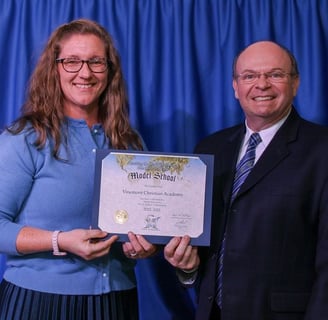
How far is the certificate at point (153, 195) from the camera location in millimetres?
1400

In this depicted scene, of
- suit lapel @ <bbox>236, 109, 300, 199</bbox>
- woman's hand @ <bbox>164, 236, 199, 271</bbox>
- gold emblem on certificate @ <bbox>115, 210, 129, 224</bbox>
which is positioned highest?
suit lapel @ <bbox>236, 109, 300, 199</bbox>

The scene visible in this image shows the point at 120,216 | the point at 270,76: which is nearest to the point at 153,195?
the point at 120,216

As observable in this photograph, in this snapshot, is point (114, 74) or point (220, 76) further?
point (220, 76)

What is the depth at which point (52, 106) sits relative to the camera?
4.91 ft

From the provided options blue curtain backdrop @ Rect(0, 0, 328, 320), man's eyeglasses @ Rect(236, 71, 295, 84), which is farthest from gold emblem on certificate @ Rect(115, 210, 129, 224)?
blue curtain backdrop @ Rect(0, 0, 328, 320)

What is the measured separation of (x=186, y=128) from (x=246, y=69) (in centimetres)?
57

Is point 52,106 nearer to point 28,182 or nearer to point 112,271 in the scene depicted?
point 28,182

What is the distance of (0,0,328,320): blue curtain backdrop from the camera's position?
6.97 feet

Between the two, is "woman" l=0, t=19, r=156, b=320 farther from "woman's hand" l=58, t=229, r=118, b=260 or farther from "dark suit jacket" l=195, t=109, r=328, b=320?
"dark suit jacket" l=195, t=109, r=328, b=320

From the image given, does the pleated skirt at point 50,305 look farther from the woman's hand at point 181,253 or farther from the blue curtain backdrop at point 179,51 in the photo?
the blue curtain backdrop at point 179,51

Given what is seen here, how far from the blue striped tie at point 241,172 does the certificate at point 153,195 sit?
0.39 feet

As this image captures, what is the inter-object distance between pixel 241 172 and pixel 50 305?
2.23ft

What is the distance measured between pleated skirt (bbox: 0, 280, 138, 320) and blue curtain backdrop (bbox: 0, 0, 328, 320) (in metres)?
0.70

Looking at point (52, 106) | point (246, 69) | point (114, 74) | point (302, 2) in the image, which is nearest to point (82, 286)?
point (52, 106)
